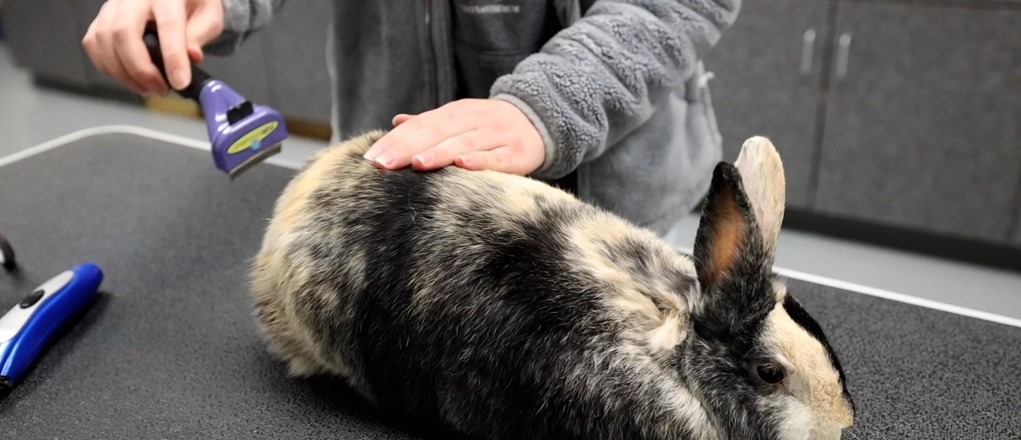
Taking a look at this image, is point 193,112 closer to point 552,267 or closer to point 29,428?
point 29,428

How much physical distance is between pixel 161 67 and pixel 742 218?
19.3 inches

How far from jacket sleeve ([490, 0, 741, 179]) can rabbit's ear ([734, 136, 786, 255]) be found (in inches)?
7.4

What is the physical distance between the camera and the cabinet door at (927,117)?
1779 millimetres

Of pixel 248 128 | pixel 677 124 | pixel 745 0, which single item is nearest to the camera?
pixel 248 128

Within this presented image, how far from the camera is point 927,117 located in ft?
6.13

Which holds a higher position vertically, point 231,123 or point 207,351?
point 231,123

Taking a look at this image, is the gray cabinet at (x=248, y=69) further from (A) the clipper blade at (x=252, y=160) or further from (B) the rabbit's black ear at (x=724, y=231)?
(B) the rabbit's black ear at (x=724, y=231)

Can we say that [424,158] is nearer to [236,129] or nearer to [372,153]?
[372,153]

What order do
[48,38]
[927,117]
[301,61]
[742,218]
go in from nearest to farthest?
[742,218] → [927,117] → [301,61] → [48,38]

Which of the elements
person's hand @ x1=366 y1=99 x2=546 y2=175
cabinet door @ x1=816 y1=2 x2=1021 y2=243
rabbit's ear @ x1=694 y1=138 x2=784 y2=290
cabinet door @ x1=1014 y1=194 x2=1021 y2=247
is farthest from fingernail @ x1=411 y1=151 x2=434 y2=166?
cabinet door @ x1=1014 y1=194 x2=1021 y2=247

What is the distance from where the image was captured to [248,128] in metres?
0.69

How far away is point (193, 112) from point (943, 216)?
7.89ft

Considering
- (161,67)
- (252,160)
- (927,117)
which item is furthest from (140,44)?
(927,117)

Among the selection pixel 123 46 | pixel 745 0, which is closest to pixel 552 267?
pixel 123 46
